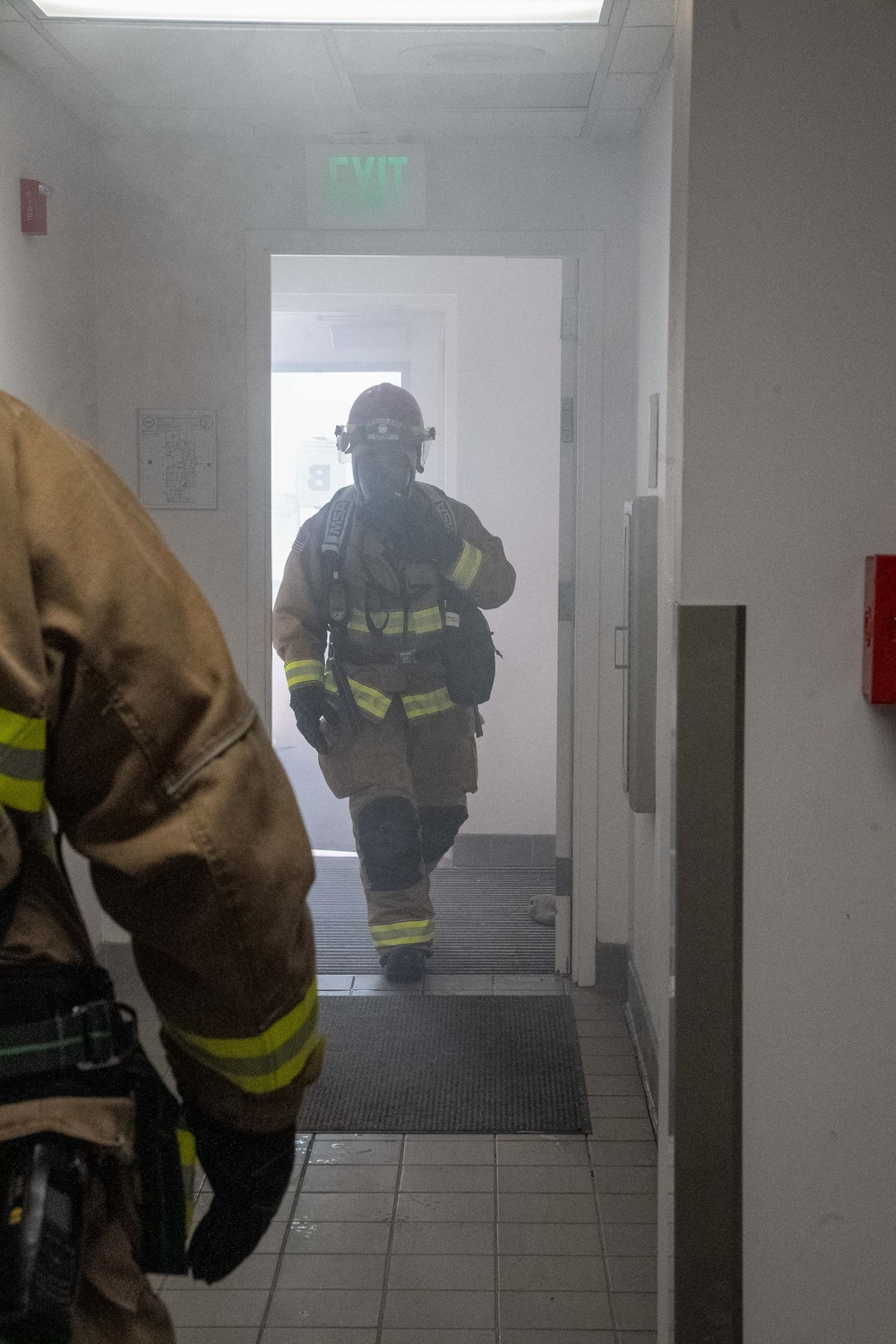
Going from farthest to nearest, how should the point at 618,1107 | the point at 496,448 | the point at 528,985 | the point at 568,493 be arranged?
the point at 496,448
the point at 528,985
the point at 568,493
the point at 618,1107

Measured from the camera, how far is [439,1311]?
2234 mm

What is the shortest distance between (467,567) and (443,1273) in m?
2.10

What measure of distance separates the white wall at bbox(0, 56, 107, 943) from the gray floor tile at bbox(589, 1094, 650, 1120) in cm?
156

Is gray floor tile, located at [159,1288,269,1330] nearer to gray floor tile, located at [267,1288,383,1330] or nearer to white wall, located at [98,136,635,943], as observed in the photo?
gray floor tile, located at [267,1288,383,1330]

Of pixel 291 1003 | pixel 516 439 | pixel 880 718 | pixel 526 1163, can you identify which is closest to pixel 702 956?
pixel 880 718

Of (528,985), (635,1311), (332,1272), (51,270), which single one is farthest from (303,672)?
(635,1311)

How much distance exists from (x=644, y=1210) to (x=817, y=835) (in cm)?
134

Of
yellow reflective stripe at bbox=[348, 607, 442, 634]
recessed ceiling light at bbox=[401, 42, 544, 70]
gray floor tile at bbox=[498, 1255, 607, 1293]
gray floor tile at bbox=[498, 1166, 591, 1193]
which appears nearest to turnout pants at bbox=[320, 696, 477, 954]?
yellow reflective stripe at bbox=[348, 607, 442, 634]

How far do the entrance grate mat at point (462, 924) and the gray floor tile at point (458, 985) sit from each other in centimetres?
5

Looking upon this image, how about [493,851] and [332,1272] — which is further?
[493,851]

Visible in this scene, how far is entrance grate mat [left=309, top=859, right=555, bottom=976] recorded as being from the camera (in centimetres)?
408

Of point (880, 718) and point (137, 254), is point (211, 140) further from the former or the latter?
point (880, 718)

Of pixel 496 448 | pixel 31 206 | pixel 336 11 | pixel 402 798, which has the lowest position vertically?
pixel 402 798

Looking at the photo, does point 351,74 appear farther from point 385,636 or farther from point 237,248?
point 385,636
